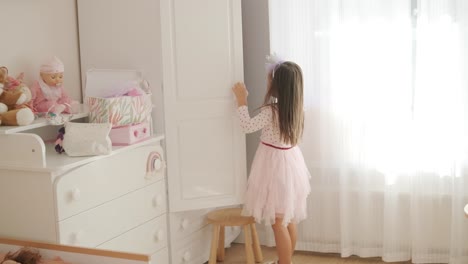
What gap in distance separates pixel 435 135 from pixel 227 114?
1.11 metres

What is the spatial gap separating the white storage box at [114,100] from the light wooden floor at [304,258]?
1109 millimetres

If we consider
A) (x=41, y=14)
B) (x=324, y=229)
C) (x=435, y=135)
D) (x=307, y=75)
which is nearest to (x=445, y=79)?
(x=435, y=135)

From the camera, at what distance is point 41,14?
3154 millimetres

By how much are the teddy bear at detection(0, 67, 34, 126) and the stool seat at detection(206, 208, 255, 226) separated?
4.11 ft

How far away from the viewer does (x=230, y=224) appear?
3.56 metres

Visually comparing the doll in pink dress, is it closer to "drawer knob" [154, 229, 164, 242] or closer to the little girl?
"drawer knob" [154, 229, 164, 242]

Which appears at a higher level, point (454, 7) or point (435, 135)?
point (454, 7)

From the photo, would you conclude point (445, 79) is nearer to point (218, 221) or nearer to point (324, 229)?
point (324, 229)

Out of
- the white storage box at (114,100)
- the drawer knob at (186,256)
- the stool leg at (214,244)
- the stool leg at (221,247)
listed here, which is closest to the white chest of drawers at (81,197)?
the white storage box at (114,100)

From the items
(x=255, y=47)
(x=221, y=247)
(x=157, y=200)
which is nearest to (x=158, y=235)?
(x=157, y=200)

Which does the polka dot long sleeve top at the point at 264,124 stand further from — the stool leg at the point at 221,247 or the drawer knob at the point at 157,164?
the stool leg at the point at 221,247

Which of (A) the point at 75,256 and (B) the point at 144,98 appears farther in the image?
(B) the point at 144,98

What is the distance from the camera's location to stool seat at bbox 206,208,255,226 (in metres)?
3.56

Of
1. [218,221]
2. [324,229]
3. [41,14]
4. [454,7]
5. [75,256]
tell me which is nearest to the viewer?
[75,256]
